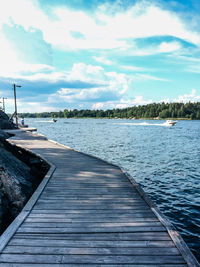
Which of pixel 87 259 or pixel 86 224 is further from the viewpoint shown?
pixel 86 224

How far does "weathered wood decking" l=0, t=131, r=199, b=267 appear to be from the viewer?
3.45 m

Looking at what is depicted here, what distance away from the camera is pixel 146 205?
5.66 metres

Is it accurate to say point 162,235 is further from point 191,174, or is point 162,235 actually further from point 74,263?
point 191,174

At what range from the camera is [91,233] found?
4.21 metres

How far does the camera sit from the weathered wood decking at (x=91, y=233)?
345 centimetres

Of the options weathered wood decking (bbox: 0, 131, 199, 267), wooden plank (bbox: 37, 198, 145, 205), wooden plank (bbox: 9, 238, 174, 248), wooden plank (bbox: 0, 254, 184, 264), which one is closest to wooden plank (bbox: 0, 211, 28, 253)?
weathered wood decking (bbox: 0, 131, 199, 267)

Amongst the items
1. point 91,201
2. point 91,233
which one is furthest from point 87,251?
point 91,201

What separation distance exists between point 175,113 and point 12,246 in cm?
16320

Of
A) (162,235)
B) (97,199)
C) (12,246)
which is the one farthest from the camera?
(97,199)

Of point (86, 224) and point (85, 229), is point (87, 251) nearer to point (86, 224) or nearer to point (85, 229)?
point (85, 229)

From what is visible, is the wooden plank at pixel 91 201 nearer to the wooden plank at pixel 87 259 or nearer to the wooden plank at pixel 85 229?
the wooden plank at pixel 85 229

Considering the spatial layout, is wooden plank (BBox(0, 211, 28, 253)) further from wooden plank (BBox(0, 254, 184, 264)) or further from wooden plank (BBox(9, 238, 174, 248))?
wooden plank (BBox(0, 254, 184, 264))

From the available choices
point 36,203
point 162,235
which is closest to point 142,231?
point 162,235

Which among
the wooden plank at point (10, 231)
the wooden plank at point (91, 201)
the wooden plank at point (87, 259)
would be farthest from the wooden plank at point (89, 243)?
→ the wooden plank at point (91, 201)
